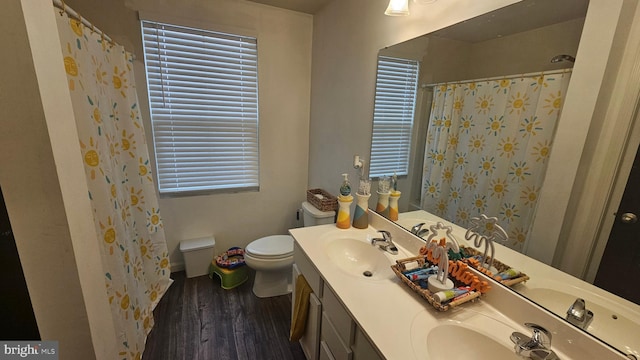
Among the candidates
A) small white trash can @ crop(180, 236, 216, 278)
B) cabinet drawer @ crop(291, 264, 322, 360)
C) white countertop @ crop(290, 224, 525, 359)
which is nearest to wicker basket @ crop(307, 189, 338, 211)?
cabinet drawer @ crop(291, 264, 322, 360)

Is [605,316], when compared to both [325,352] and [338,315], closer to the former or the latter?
[338,315]

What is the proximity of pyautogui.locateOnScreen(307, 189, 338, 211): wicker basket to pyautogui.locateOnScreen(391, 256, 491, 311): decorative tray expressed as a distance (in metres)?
1.04

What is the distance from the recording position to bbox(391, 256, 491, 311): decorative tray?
0.89m

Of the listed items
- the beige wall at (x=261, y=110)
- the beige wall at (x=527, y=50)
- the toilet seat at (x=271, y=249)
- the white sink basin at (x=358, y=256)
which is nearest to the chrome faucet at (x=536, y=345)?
the white sink basin at (x=358, y=256)

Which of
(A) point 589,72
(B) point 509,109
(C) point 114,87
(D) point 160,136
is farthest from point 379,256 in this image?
(D) point 160,136

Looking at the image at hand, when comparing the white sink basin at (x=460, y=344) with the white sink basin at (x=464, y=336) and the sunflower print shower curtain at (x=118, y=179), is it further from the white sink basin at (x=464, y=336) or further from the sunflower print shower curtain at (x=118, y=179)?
the sunflower print shower curtain at (x=118, y=179)

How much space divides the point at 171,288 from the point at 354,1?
2.72 metres

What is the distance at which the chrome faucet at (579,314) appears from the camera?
0.74 metres

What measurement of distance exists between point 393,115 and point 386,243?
2.46 ft

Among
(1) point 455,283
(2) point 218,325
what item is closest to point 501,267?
(1) point 455,283

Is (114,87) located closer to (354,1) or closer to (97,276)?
(97,276)

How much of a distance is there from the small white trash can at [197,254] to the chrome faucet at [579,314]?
2385 millimetres

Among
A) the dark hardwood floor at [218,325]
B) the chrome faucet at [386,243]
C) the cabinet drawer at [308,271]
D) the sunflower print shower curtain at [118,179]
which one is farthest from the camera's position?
the dark hardwood floor at [218,325]

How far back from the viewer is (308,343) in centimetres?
148
